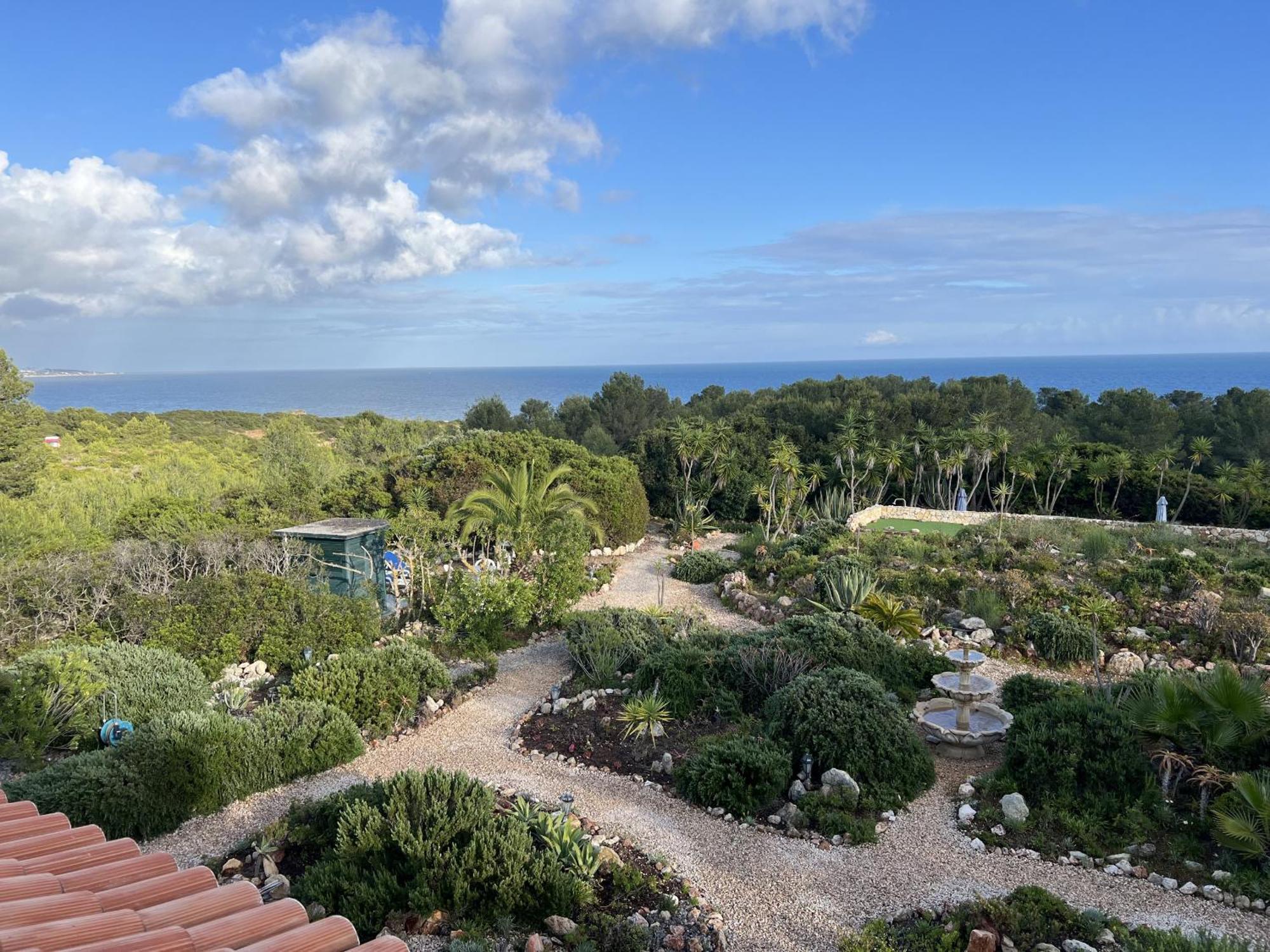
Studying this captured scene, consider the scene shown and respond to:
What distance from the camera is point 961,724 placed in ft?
25.2

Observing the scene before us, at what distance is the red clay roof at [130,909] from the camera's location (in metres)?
2.46

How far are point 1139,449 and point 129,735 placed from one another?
35241mm

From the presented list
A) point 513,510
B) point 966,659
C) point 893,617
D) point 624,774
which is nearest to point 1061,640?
point 893,617

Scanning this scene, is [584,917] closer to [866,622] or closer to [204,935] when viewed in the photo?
[204,935]

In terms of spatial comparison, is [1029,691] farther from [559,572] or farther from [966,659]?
[559,572]

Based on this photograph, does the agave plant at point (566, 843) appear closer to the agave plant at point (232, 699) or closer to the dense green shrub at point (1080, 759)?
the dense green shrub at point (1080, 759)

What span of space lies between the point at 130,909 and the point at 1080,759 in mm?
6874

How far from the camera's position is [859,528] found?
18922 mm

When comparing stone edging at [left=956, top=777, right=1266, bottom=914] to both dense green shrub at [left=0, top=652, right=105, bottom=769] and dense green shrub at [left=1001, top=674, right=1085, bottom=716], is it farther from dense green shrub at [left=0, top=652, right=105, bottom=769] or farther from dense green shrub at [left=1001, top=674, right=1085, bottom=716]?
dense green shrub at [left=0, top=652, right=105, bottom=769]

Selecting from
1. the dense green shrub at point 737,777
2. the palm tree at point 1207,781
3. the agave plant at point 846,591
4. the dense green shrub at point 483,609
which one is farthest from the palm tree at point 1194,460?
the dense green shrub at point 737,777

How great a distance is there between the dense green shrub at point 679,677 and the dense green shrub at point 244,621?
3.93 metres

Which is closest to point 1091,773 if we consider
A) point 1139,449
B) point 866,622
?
point 866,622

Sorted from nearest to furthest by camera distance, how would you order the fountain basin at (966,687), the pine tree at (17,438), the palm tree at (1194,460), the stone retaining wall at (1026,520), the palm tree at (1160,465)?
the fountain basin at (966,687)
the stone retaining wall at (1026,520)
the pine tree at (17,438)
the palm tree at (1194,460)
the palm tree at (1160,465)

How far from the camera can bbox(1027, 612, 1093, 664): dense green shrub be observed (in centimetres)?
1015
